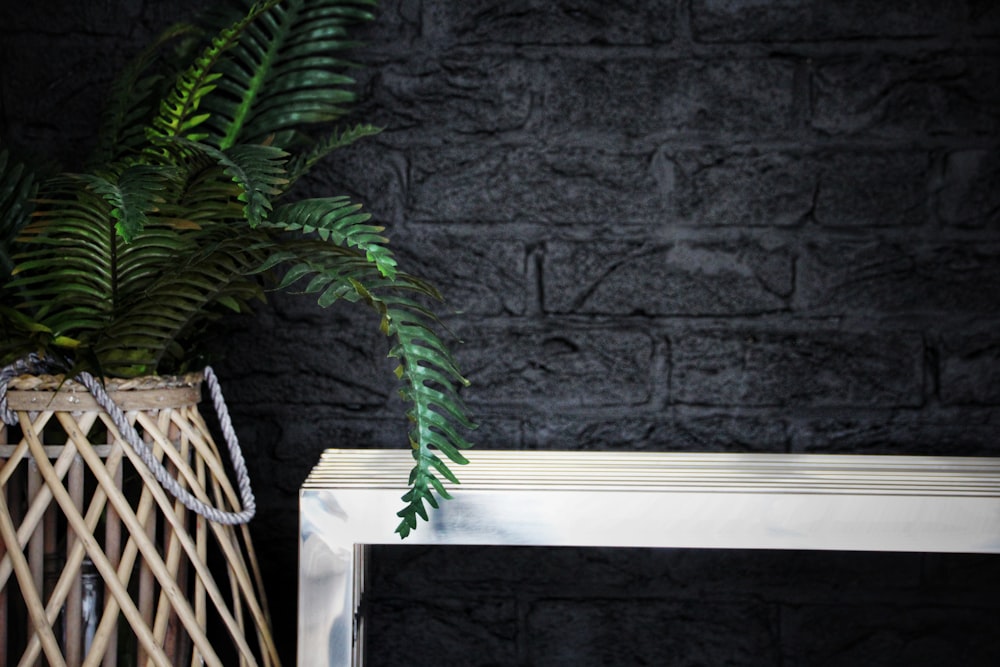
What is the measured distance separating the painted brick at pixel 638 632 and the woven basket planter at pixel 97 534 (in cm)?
49

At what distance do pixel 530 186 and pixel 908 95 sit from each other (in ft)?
1.87

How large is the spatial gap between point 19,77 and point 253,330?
1.69ft

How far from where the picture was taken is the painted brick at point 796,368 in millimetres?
1242

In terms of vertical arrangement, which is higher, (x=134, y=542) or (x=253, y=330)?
(x=253, y=330)

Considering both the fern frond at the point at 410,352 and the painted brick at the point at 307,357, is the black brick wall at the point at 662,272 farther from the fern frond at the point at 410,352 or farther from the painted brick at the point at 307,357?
the fern frond at the point at 410,352

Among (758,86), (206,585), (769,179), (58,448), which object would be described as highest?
(758,86)

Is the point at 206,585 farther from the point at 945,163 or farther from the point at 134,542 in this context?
the point at 945,163

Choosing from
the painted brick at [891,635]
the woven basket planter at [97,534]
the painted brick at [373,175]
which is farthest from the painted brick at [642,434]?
the woven basket planter at [97,534]

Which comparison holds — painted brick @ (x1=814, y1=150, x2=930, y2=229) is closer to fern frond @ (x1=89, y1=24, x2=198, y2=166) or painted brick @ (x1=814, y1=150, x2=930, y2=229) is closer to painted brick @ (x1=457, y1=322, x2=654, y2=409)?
painted brick @ (x1=457, y1=322, x2=654, y2=409)

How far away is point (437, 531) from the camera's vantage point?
0.89 m

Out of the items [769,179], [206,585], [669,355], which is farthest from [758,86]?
[206,585]

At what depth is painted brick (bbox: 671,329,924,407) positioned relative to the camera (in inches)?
48.9

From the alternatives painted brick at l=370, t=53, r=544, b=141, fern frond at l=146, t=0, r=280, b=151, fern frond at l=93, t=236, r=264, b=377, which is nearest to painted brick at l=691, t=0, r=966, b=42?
painted brick at l=370, t=53, r=544, b=141

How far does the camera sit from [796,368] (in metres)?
1.25
